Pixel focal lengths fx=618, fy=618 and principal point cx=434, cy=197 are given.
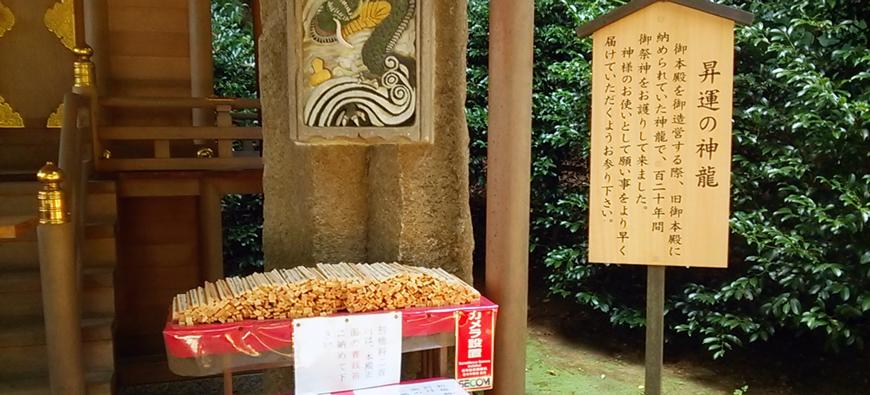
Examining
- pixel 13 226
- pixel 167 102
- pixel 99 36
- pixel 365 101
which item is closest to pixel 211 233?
pixel 167 102

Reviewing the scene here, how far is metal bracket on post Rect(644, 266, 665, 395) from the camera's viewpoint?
8.75 feet

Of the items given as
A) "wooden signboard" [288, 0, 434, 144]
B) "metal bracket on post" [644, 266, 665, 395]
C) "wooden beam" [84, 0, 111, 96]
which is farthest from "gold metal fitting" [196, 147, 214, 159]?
"metal bracket on post" [644, 266, 665, 395]

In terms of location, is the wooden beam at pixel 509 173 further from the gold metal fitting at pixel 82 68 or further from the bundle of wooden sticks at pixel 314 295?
the gold metal fitting at pixel 82 68

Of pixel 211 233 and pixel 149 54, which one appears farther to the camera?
pixel 149 54

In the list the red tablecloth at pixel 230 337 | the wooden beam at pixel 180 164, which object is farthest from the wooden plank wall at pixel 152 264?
the red tablecloth at pixel 230 337

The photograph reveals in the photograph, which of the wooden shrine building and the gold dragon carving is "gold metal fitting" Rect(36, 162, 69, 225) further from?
the gold dragon carving

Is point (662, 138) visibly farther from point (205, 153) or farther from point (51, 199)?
point (205, 153)

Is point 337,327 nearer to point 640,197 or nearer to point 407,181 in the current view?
point 407,181

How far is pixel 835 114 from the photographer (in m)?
4.41

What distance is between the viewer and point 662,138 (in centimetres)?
255

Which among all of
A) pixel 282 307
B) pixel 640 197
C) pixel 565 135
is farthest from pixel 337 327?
pixel 565 135

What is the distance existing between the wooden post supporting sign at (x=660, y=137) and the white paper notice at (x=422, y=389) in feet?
2.79

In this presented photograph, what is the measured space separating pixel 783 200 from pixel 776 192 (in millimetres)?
156

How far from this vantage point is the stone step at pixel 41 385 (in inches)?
130
